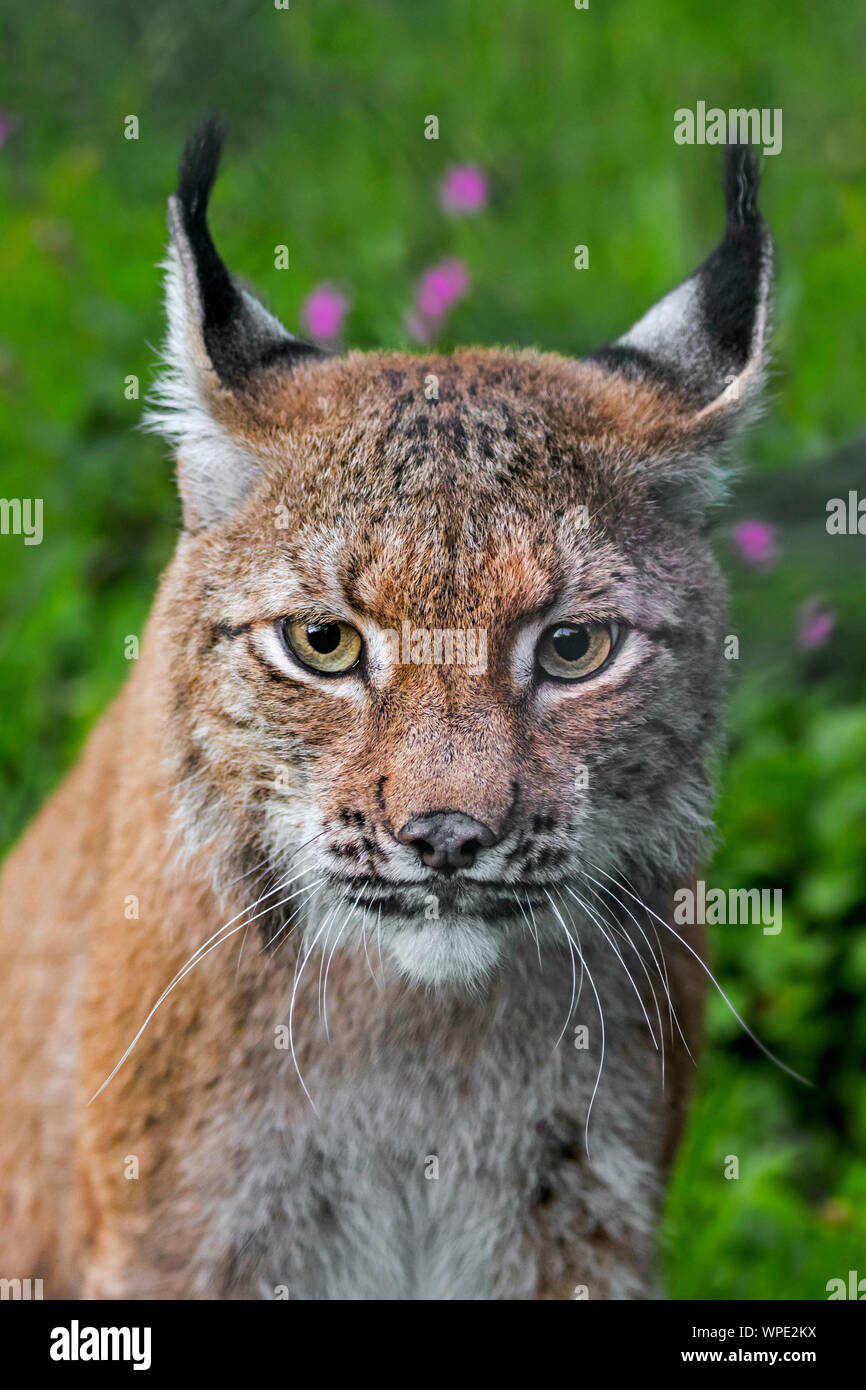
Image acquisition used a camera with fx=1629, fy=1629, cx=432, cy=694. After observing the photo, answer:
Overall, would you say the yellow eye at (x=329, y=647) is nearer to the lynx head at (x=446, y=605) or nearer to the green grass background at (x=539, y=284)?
the lynx head at (x=446, y=605)

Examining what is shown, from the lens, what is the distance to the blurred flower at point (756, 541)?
17.6 feet

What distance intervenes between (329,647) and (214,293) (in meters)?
0.76

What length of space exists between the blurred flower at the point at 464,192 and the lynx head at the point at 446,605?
12.3 ft

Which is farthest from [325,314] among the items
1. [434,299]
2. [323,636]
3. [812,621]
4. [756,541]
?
[323,636]

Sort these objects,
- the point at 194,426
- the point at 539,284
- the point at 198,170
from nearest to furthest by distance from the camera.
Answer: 1. the point at 198,170
2. the point at 194,426
3. the point at 539,284

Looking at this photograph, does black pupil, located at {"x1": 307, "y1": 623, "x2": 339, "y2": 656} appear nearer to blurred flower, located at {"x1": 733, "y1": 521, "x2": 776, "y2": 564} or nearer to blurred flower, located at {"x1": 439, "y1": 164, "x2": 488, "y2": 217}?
blurred flower, located at {"x1": 733, "y1": 521, "x2": 776, "y2": 564}

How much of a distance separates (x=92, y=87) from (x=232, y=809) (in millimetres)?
5373

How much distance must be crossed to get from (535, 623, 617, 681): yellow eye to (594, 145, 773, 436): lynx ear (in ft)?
1.67

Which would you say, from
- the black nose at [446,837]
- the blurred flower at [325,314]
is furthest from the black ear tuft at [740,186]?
the blurred flower at [325,314]

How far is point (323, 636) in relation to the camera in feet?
10.2

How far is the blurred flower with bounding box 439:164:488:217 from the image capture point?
7055mm

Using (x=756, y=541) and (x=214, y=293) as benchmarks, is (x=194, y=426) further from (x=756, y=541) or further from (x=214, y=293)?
(x=756, y=541)

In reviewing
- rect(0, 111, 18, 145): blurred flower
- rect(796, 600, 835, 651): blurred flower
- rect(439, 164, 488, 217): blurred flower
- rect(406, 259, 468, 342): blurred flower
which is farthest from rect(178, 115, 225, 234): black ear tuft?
rect(0, 111, 18, 145): blurred flower

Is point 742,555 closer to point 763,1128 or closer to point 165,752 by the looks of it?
point 763,1128
